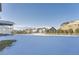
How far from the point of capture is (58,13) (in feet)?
4.93

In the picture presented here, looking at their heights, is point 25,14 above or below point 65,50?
above

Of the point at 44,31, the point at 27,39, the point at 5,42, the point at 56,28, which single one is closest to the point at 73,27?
the point at 56,28

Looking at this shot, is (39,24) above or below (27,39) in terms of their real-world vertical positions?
above

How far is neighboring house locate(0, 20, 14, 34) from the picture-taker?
1482mm

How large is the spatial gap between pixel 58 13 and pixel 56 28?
0.44 feet

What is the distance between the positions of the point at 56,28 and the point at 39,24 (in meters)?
0.15

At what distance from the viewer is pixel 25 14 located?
59.3 inches

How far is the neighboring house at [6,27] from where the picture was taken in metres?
1.48

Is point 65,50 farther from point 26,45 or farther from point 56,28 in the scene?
point 26,45

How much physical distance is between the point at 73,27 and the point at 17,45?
0.52 metres

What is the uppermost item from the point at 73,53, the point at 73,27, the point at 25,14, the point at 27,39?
the point at 25,14

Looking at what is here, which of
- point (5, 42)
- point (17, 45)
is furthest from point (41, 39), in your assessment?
point (5, 42)

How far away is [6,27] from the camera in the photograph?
4.87ft

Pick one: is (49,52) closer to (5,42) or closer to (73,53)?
(73,53)
